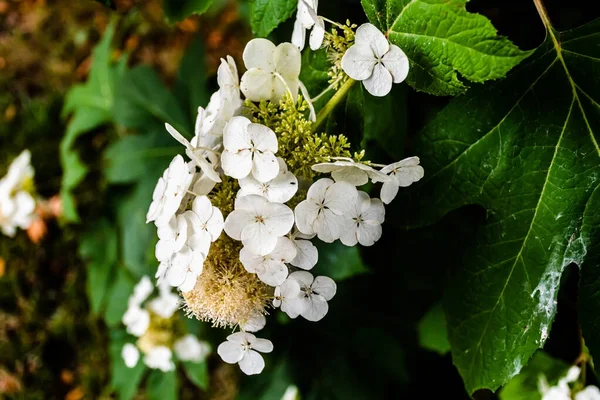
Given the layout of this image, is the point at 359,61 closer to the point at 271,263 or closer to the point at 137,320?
the point at 271,263

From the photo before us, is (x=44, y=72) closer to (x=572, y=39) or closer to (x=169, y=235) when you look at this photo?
(x=169, y=235)

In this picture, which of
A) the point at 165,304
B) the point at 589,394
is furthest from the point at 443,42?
the point at 165,304

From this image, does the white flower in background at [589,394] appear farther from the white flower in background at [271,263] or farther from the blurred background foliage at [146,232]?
the white flower in background at [271,263]

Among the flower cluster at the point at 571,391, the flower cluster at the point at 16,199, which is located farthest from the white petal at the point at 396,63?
the flower cluster at the point at 16,199

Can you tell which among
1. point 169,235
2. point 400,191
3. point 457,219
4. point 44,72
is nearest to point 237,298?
point 169,235

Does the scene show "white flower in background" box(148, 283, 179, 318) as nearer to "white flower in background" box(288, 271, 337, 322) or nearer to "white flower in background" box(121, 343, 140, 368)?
"white flower in background" box(121, 343, 140, 368)
